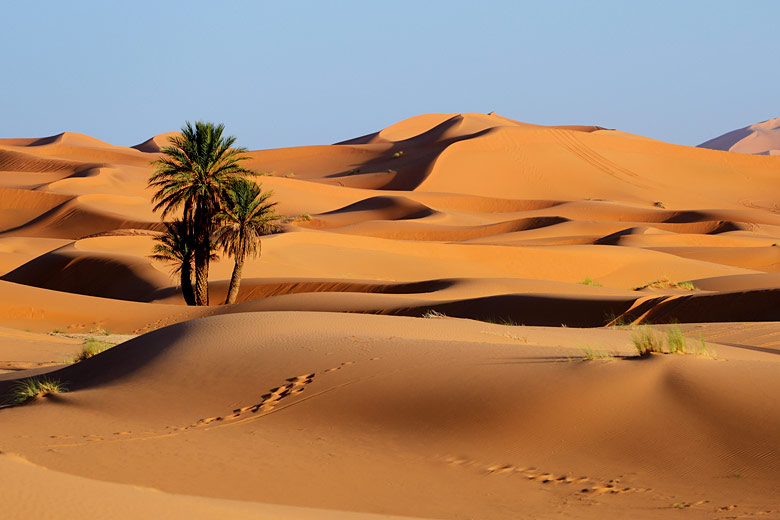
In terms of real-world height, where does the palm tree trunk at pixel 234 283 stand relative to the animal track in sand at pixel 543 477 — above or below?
above

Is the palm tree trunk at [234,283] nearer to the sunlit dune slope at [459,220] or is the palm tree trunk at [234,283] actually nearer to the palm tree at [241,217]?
the palm tree at [241,217]

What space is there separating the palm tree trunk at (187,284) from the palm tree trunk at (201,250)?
0.32 metres

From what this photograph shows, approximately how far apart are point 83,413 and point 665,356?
19.6 ft

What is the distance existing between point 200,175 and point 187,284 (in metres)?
3.70

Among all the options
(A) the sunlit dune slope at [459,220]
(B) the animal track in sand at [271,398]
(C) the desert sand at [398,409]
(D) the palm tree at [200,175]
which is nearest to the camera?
(C) the desert sand at [398,409]

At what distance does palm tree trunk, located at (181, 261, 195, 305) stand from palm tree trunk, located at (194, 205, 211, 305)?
318mm

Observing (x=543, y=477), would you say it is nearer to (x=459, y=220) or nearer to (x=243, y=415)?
(x=243, y=415)

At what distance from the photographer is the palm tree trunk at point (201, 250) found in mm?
28359

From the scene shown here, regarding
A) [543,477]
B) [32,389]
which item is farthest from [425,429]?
[32,389]

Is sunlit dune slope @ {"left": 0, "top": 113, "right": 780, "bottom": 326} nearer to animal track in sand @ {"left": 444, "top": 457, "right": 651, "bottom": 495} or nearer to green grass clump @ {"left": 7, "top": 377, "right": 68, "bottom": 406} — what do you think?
green grass clump @ {"left": 7, "top": 377, "right": 68, "bottom": 406}

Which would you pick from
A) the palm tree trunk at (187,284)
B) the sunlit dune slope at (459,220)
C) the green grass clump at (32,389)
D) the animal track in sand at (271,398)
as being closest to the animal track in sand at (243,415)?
the animal track in sand at (271,398)

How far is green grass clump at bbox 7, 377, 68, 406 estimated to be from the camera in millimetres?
11359

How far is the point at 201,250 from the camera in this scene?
2856 cm

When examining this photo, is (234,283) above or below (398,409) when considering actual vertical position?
above
